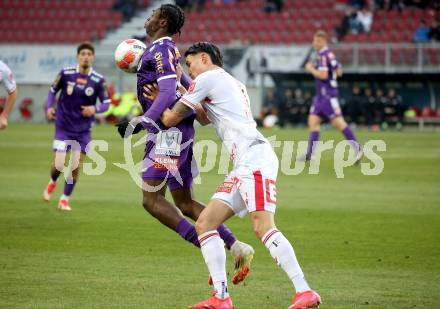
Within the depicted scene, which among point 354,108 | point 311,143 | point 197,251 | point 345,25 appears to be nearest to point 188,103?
point 197,251

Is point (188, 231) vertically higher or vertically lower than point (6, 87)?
lower

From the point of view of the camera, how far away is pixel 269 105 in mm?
38375

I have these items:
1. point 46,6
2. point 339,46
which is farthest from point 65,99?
point 46,6

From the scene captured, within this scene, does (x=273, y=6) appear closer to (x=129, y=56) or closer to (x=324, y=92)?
(x=324, y=92)

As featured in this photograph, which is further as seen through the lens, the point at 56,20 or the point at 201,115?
the point at 56,20

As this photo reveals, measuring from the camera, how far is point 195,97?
7.30 metres

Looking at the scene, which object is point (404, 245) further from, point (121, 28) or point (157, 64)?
point (121, 28)

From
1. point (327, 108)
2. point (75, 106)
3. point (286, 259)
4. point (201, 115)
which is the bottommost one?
point (327, 108)

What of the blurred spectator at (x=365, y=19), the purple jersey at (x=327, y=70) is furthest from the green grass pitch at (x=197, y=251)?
the blurred spectator at (x=365, y=19)

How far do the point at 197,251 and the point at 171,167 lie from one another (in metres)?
2.13

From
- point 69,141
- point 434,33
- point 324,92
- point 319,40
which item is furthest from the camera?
point 434,33

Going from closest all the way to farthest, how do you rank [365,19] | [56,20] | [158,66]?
[158,66]
[365,19]
[56,20]

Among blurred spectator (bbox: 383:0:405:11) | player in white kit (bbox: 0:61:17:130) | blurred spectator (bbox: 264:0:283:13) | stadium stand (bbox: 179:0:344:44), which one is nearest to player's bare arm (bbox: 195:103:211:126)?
player in white kit (bbox: 0:61:17:130)

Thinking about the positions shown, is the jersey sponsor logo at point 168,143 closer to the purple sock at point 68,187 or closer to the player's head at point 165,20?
the player's head at point 165,20
